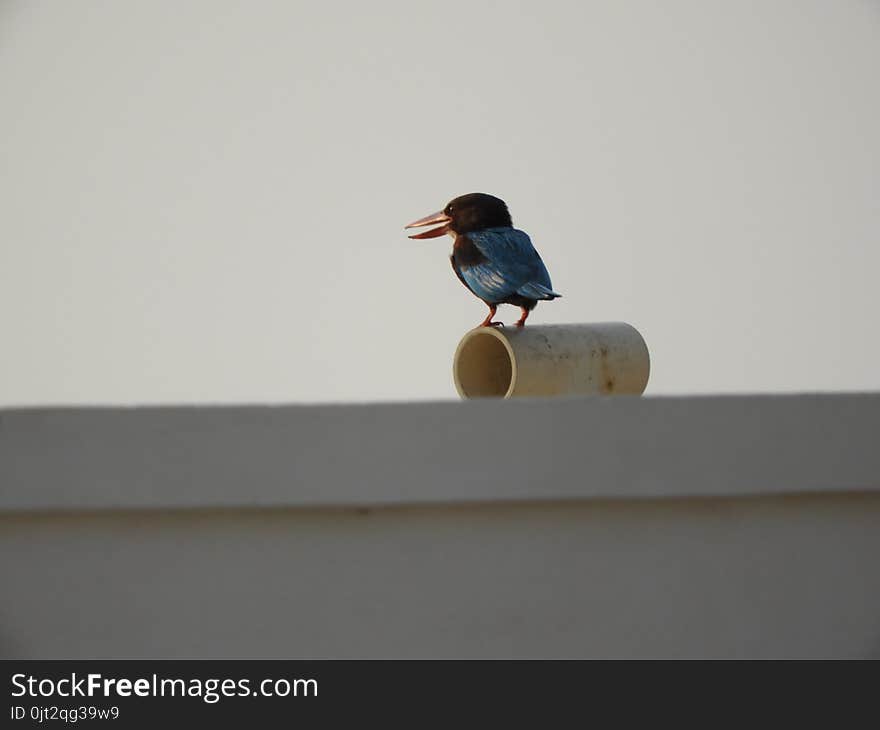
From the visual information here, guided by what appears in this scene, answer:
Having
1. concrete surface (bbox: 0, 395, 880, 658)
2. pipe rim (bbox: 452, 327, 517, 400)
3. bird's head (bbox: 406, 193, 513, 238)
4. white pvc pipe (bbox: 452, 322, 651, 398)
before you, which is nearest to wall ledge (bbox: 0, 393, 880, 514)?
concrete surface (bbox: 0, 395, 880, 658)

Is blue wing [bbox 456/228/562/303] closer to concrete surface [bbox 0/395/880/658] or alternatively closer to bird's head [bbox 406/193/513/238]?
bird's head [bbox 406/193/513/238]

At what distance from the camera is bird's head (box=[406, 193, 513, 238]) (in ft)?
9.64

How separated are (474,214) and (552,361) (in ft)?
1.92

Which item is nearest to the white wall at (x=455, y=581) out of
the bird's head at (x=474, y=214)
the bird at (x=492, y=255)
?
the bird at (x=492, y=255)

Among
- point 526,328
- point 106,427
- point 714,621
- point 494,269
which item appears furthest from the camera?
point 494,269

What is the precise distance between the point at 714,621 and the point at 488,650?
1.17 ft

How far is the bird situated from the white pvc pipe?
96mm

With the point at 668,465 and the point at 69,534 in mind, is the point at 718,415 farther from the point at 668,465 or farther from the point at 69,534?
the point at 69,534

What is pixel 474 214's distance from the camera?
2943mm

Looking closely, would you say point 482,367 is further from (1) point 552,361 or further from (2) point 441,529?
(2) point 441,529

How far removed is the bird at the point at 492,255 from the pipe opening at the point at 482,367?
6 cm

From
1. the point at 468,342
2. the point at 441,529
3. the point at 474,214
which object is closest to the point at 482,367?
the point at 468,342
